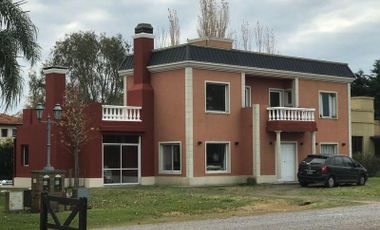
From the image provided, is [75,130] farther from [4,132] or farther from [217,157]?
[4,132]

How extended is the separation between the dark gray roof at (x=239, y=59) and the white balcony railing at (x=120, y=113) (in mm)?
2928

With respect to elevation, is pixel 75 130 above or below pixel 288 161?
above

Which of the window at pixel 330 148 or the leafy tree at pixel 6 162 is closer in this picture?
the window at pixel 330 148

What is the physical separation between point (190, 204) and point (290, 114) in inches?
612

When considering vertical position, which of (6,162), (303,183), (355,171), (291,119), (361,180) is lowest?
(303,183)

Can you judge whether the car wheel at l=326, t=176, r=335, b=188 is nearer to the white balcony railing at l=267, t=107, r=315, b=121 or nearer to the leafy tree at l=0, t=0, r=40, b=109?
the white balcony railing at l=267, t=107, r=315, b=121

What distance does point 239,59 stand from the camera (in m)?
36.2

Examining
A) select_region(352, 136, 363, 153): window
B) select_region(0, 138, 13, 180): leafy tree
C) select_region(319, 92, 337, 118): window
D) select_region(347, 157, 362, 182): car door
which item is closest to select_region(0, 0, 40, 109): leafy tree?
select_region(347, 157, 362, 182): car door

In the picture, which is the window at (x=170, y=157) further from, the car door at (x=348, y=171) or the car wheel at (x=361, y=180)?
the car wheel at (x=361, y=180)

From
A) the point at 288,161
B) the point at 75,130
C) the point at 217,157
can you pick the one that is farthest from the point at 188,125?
the point at 288,161

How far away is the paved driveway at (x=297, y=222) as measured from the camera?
16.3 meters

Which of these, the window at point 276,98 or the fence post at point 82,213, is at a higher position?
the window at point 276,98

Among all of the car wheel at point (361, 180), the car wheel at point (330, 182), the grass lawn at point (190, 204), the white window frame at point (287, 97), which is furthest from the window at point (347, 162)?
the white window frame at point (287, 97)

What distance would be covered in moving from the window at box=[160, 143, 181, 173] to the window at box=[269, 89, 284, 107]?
7322 mm
